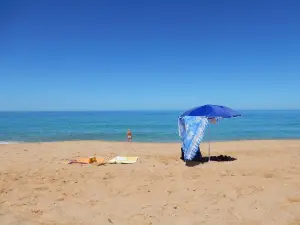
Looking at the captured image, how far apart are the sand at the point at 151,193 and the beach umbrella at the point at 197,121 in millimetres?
930

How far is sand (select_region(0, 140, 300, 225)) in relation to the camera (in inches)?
234

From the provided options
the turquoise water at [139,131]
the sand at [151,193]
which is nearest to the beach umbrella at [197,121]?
the sand at [151,193]

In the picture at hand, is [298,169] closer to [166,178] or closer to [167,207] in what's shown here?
[166,178]

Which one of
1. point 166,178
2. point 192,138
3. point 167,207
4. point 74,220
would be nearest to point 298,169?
point 192,138

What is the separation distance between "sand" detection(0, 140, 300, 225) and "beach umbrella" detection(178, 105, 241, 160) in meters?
0.93

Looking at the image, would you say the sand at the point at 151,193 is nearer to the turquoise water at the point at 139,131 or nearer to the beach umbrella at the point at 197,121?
the beach umbrella at the point at 197,121

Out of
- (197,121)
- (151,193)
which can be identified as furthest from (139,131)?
(151,193)

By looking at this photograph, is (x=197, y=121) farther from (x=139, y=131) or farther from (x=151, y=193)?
(x=139, y=131)

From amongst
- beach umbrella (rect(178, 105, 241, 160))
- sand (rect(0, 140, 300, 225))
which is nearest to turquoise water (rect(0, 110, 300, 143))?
beach umbrella (rect(178, 105, 241, 160))

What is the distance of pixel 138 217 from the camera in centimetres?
599

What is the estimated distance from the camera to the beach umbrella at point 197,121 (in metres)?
11.0

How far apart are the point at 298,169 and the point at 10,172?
9964 mm

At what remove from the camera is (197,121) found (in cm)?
1119

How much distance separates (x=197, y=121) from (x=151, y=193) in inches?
179
